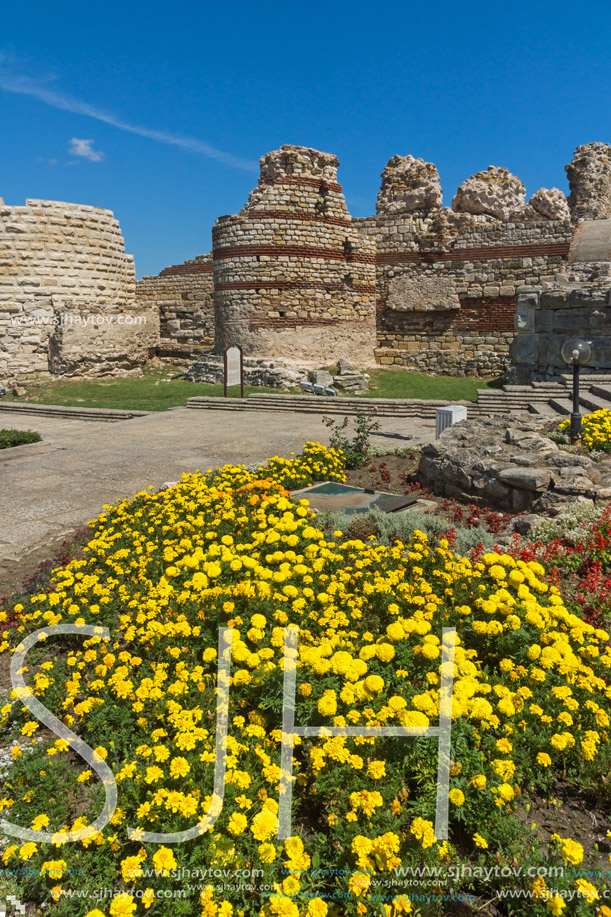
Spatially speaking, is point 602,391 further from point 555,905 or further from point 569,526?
point 555,905

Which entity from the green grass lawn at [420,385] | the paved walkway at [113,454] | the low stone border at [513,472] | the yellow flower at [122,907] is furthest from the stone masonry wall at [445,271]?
the yellow flower at [122,907]

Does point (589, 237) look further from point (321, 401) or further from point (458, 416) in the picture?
point (458, 416)

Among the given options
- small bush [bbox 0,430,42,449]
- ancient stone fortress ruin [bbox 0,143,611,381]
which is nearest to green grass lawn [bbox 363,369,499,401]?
ancient stone fortress ruin [bbox 0,143,611,381]

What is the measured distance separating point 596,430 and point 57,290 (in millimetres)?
16334

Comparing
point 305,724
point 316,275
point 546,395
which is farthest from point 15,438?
point 316,275

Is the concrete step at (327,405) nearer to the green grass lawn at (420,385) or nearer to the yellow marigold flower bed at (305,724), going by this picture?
the green grass lawn at (420,385)

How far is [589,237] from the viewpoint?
17.5 m

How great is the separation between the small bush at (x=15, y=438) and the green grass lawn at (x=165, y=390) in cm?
371

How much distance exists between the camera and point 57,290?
17.4m

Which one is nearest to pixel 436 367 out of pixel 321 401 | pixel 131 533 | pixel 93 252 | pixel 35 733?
pixel 321 401

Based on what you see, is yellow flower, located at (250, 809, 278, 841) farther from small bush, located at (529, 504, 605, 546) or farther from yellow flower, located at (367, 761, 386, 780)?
small bush, located at (529, 504, 605, 546)

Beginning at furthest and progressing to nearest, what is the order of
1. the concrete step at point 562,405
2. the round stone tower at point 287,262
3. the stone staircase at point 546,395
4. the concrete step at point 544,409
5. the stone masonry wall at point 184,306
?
the stone masonry wall at point 184,306
the round stone tower at point 287,262
the stone staircase at point 546,395
the concrete step at point 544,409
the concrete step at point 562,405

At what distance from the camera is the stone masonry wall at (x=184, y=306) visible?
21016 millimetres

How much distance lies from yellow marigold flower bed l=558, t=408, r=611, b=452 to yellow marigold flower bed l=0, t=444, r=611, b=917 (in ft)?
11.3
